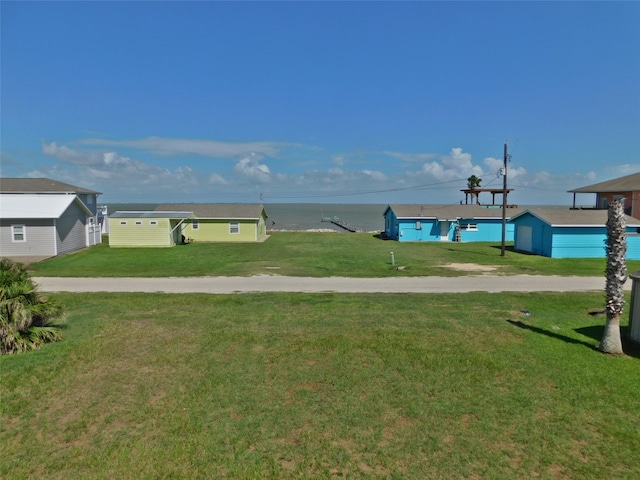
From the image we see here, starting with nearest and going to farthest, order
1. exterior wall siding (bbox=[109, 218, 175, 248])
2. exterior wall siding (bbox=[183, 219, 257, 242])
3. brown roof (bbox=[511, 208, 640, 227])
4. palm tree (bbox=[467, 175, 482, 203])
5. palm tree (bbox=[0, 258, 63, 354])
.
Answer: palm tree (bbox=[0, 258, 63, 354]) → brown roof (bbox=[511, 208, 640, 227]) → exterior wall siding (bbox=[109, 218, 175, 248]) → exterior wall siding (bbox=[183, 219, 257, 242]) → palm tree (bbox=[467, 175, 482, 203])

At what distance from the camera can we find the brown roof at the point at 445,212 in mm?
41562

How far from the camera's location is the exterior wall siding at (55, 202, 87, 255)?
27688mm

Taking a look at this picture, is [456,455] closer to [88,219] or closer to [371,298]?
[371,298]

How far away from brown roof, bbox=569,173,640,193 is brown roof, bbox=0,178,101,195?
49.8 meters

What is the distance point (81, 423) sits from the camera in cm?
588

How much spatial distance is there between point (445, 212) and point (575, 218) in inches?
564

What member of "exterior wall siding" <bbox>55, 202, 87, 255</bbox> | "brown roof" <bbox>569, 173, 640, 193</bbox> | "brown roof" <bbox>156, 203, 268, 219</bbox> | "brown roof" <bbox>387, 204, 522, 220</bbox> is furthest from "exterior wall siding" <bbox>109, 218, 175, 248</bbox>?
"brown roof" <bbox>569, 173, 640, 193</bbox>

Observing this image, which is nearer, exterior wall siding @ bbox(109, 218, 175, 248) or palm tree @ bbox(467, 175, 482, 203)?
exterior wall siding @ bbox(109, 218, 175, 248)

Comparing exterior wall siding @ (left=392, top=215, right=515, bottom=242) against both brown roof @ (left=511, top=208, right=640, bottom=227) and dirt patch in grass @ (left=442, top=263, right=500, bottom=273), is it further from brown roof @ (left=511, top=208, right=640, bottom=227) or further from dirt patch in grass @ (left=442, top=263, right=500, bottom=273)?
dirt patch in grass @ (left=442, top=263, right=500, bottom=273)

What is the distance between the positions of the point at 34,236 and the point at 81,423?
1034 inches

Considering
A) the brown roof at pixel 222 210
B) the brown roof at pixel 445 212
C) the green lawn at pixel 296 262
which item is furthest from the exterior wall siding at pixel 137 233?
the brown roof at pixel 445 212

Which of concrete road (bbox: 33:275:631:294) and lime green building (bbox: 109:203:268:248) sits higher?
lime green building (bbox: 109:203:268:248)

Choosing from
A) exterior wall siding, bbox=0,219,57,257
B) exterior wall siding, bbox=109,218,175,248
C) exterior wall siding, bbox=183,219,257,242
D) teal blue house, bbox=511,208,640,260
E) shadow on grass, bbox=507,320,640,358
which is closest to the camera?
shadow on grass, bbox=507,320,640,358

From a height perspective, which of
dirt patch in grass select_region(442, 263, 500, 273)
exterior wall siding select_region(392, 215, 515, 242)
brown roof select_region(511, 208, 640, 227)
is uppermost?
brown roof select_region(511, 208, 640, 227)
